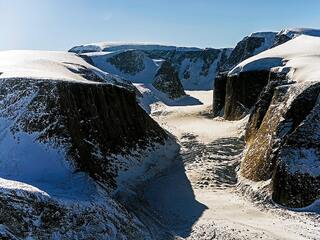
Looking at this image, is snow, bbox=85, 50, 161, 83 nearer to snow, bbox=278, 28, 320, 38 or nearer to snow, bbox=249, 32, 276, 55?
snow, bbox=249, 32, 276, 55

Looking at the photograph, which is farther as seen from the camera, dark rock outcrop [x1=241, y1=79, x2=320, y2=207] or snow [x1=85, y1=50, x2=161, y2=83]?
snow [x1=85, y1=50, x2=161, y2=83]

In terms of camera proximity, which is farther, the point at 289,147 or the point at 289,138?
the point at 289,138

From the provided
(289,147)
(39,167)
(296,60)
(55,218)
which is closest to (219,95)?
(296,60)

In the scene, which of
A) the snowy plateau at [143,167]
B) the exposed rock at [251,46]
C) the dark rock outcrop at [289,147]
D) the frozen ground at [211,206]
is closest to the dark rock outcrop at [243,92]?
the snowy plateau at [143,167]

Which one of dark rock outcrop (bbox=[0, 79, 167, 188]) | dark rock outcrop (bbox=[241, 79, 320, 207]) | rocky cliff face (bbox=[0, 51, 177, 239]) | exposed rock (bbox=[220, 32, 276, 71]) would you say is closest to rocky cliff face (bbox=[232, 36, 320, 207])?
dark rock outcrop (bbox=[241, 79, 320, 207])

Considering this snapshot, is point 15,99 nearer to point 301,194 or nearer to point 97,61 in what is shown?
point 301,194

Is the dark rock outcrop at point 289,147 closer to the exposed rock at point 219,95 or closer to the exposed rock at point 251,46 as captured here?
the exposed rock at point 219,95

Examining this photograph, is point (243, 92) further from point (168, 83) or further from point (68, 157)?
point (168, 83)
